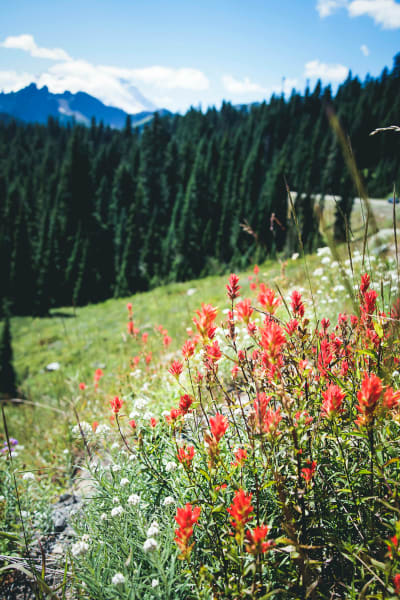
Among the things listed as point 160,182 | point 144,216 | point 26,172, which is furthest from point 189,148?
point 26,172

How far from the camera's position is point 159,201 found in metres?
52.7

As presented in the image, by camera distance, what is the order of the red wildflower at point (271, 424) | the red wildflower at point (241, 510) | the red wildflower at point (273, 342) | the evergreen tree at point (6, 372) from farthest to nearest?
the evergreen tree at point (6, 372), the red wildflower at point (273, 342), the red wildflower at point (271, 424), the red wildflower at point (241, 510)

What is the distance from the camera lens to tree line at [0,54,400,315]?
43.6 metres

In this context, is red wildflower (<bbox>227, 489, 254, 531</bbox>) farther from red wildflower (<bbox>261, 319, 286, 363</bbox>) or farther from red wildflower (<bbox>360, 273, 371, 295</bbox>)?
red wildflower (<bbox>360, 273, 371, 295</bbox>)

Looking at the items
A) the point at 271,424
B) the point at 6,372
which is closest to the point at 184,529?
the point at 271,424

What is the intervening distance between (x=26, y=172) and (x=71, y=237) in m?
29.2

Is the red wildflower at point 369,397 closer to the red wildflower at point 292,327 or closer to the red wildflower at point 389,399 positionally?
the red wildflower at point 389,399

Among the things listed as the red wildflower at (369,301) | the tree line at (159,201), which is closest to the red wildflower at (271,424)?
the red wildflower at (369,301)

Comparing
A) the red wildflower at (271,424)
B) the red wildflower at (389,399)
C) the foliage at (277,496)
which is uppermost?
the red wildflower at (389,399)

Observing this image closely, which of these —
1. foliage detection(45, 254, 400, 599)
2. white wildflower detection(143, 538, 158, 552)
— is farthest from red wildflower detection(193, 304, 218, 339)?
white wildflower detection(143, 538, 158, 552)

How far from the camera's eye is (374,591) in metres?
1.37

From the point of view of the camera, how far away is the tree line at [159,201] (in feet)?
143

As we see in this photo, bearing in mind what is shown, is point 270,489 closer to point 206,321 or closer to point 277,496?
point 277,496

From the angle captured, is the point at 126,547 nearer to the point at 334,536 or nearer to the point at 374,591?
the point at 334,536
